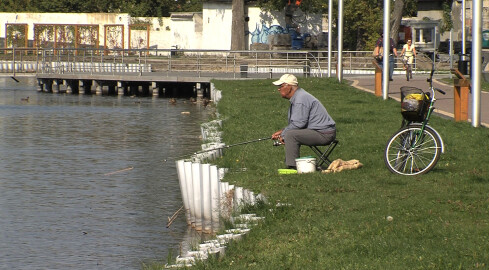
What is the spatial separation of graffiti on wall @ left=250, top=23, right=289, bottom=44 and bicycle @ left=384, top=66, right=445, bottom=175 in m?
55.3

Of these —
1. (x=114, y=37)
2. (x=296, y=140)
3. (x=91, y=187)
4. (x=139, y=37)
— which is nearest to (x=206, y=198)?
(x=296, y=140)

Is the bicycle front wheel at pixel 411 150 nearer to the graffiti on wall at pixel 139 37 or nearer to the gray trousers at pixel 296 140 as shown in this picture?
the gray trousers at pixel 296 140

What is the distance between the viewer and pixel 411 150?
13031mm

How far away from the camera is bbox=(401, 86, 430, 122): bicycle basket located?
1286 cm

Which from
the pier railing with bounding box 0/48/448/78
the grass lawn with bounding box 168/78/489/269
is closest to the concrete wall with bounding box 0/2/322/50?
the pier railing with bounding box 0/48/448/78

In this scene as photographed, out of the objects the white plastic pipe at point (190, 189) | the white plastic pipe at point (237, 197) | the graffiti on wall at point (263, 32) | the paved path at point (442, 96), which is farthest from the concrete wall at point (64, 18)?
the white plastic pipe at point (237, 197)

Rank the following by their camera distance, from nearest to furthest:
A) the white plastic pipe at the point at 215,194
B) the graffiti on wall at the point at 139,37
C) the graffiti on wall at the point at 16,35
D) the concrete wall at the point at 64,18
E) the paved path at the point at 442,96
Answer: the white plastic pipe at the point at 215,194
the paved path at the point at 442,96
the graffiti on wall at the point at 16,35
the graffiti on wall at the point at 139,37
the concrete wall at the point at 64,18

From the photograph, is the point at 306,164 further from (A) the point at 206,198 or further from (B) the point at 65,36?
(B) the point at 65,36

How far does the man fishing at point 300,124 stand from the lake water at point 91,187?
6.31ft

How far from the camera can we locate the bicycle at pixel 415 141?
12.9 metres

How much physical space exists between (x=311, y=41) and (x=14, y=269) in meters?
56.5

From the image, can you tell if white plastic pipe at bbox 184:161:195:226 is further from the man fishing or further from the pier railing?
the pier railing

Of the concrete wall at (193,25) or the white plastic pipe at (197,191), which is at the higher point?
the concrete wall at (193,25)

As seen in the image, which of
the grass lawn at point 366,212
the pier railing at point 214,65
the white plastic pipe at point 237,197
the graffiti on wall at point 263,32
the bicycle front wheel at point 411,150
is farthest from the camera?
the graffiti on wall at point 263,32
